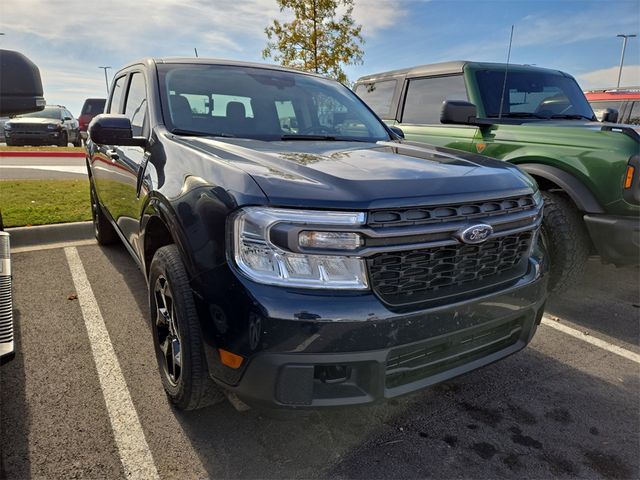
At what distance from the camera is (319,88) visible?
3510 millimetres

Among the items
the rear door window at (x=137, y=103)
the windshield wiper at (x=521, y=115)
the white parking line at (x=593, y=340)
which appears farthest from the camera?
the windshield wiper at (x=521, y=115)

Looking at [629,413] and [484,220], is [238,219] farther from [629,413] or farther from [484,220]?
[629,413]

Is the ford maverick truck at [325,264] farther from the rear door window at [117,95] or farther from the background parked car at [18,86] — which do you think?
the rear door window at [117,95]

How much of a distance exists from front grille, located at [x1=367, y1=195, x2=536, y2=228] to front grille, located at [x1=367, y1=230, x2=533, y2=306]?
11 centimetres

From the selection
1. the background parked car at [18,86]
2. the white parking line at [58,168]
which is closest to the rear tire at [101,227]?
the background parked car at [18,86]

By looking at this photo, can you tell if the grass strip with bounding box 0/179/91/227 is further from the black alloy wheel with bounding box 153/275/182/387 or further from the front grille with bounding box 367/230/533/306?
Result: the front grille with bounding box 367/230/533/306

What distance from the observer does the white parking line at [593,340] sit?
3.16 metres

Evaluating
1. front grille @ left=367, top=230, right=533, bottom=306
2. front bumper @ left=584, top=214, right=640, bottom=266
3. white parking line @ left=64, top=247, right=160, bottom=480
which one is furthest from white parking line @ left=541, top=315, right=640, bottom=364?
white parking line @ left=64, top=247, right=160, bottom=480

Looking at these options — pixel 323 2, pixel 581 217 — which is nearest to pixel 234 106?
pixel 581 217

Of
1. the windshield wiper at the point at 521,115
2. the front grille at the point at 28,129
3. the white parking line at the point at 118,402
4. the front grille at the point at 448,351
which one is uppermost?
the windshield wiper at the point at 521,115

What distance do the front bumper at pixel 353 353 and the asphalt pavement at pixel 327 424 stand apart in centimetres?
12

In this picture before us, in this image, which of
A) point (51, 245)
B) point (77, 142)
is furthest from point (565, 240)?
point (77, 142)

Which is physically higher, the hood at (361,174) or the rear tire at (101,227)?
the hood at (361,174)

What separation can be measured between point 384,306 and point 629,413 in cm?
177
